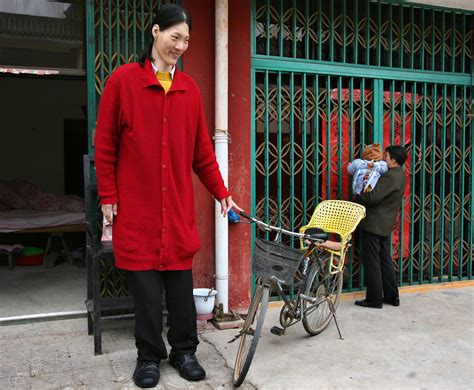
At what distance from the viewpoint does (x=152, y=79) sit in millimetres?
3090

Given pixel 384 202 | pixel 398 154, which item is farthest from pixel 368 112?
pixel 384 202

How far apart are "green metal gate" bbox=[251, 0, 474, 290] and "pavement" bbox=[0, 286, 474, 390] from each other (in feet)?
3.32

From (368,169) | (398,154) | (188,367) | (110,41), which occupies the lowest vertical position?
(188,367)

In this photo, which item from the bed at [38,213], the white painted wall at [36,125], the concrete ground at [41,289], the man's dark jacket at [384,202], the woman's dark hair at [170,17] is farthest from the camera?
the white painted wall at [36,125]

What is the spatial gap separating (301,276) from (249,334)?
38.3 inches

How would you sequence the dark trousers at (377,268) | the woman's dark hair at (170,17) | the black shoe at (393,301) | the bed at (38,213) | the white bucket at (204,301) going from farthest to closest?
the bed at (38,213) → the black shoe at (393,301) → the dark trousers at (377,268) → the white bucket at (204,301) → the woman's dark hair at (170,17)

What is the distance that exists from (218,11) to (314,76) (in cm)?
118

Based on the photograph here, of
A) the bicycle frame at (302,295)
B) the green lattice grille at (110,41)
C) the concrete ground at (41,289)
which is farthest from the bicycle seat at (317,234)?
the concrete ground at (41,289)

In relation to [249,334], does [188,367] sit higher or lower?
lower

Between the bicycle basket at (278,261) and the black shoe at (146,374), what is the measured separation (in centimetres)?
89

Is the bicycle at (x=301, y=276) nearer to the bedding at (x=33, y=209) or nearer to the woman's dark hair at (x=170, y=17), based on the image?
the woman's dark hair at (x=170, y=17)

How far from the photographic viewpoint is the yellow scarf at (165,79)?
319 centimetres

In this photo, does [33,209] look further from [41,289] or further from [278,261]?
[278,261]

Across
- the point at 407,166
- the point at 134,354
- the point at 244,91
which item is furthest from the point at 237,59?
the point at 134,354
